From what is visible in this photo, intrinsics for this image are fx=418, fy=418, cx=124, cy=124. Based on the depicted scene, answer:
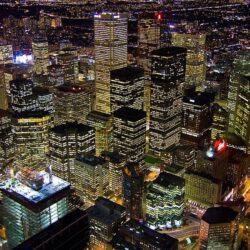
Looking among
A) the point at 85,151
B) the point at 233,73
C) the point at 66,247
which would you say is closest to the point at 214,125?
the point at 233,73

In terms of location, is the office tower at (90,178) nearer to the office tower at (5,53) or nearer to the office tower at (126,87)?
the office tower at (126,87)

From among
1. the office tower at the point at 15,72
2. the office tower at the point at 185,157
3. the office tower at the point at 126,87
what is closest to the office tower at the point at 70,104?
the office tower at the point at 126,87

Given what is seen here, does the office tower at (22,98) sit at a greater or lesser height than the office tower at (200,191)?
greater

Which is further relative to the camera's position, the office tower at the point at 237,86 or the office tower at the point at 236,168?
the office tower at the point at 237,86

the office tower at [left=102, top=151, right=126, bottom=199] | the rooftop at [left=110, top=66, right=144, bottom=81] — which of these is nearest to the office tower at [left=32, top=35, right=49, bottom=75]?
the rooftop at [left=110, top=66, right=144, bottom=81]

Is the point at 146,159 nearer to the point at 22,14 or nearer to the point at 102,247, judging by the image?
the point at 102,247
